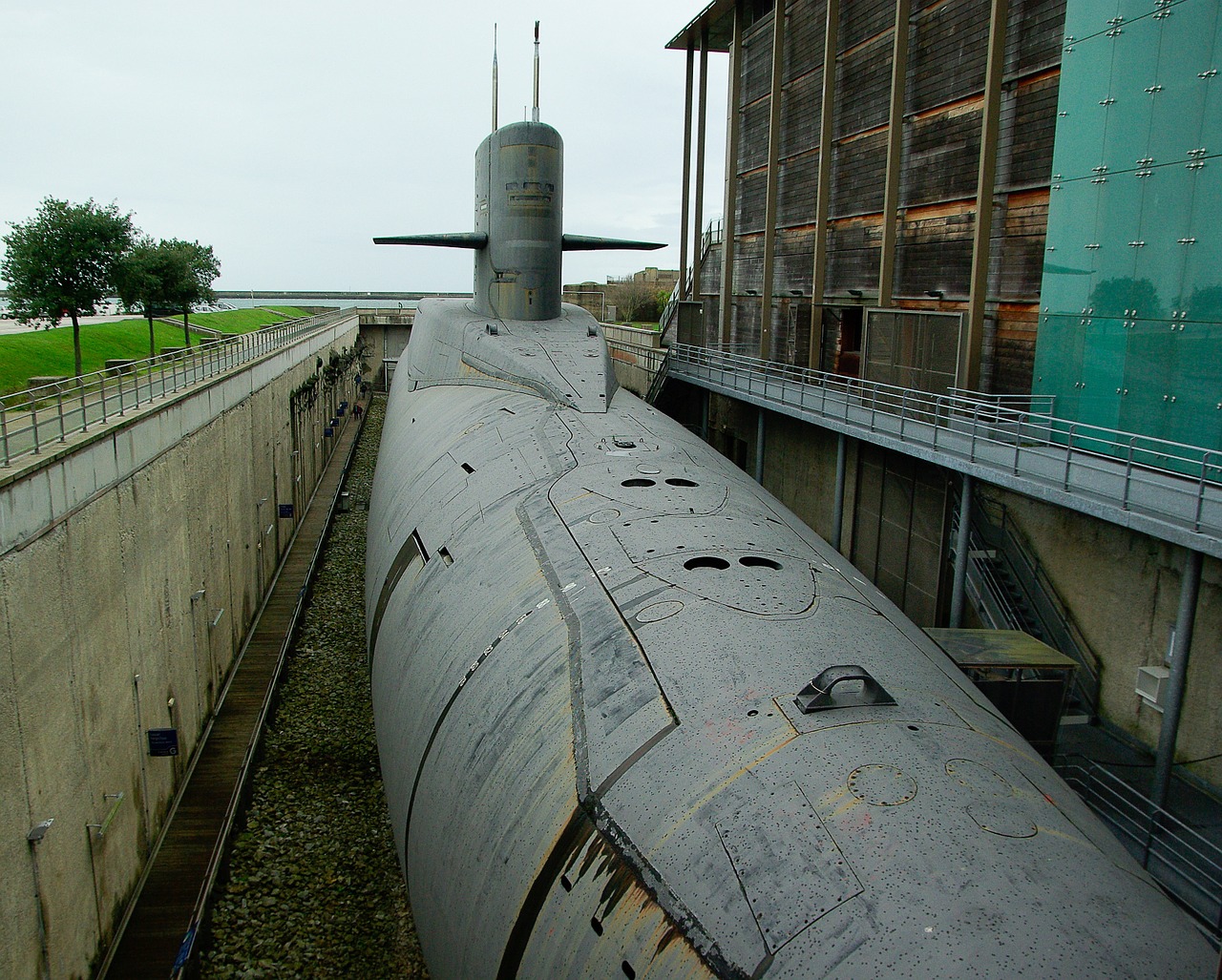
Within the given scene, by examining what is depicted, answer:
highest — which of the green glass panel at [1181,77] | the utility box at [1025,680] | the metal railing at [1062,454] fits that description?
the green glass panel at [1181,77]

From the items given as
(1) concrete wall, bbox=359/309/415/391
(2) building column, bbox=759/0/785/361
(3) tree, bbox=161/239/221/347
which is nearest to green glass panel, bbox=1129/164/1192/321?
(2) building column, bbox=759/0/785/361

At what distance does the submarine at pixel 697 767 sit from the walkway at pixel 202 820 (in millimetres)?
3119

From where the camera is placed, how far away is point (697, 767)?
5.68 metres

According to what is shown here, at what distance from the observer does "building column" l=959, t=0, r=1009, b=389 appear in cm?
1625

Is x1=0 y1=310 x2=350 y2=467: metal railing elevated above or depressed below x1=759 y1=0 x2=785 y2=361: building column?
below

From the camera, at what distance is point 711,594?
7.68 metres

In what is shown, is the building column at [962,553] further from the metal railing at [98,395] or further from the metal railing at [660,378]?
the metal railing at [660,378]

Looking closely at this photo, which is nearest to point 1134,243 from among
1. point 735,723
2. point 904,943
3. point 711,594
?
point 711,594

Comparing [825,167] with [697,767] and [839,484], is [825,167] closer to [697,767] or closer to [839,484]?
[839,484]

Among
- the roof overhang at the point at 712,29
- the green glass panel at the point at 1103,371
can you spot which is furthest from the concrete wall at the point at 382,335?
the green glass panel at the point at 1103,371

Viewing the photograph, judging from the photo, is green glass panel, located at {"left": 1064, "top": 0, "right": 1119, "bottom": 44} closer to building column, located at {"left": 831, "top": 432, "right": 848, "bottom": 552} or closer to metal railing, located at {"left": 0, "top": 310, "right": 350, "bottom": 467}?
building column, located at {"left": 831, "top": 432, "right": 848, "bottom": 552}

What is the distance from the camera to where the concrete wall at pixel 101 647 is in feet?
28.3

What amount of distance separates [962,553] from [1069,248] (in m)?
5.67

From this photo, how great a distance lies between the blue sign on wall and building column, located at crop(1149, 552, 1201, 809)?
39.7 ft
